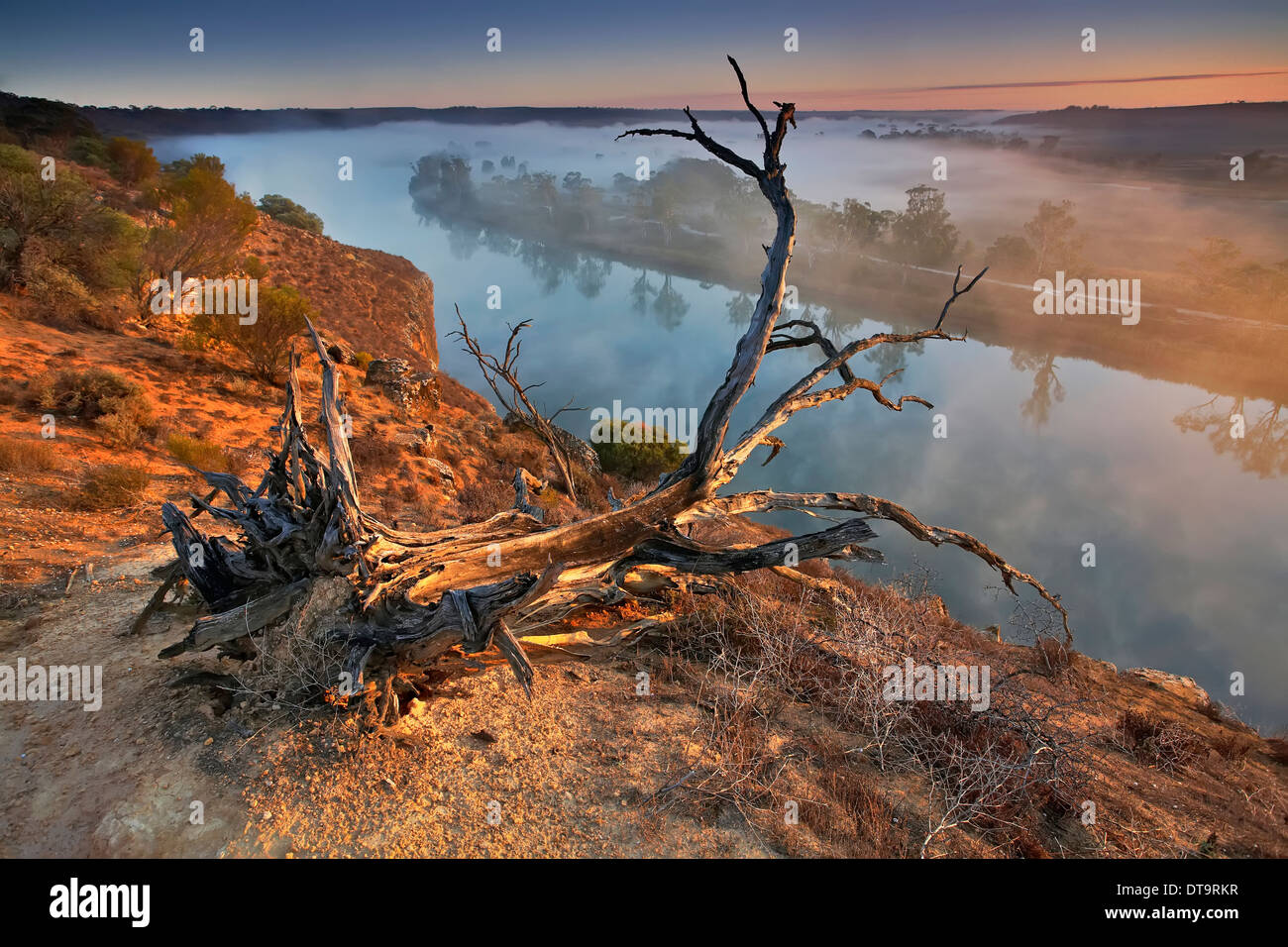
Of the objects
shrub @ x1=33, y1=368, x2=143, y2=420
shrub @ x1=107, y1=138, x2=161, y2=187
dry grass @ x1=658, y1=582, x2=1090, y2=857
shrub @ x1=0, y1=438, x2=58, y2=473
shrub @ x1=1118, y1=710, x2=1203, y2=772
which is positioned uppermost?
shrub @ x1=107, y1=138, x2=161, y2=187

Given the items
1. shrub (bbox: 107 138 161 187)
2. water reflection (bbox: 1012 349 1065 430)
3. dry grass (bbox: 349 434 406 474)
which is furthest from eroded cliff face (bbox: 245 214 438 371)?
water reflection (bbox: 1012 349 1065 430)

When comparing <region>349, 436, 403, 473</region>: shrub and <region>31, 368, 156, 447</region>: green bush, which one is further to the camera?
<region>349, 436, 403, 473</region>: shrub

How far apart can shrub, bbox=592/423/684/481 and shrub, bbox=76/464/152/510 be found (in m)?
11.1

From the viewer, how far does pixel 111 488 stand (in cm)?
773

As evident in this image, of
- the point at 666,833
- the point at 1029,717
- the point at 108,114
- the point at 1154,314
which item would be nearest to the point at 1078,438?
the point at 1154,314

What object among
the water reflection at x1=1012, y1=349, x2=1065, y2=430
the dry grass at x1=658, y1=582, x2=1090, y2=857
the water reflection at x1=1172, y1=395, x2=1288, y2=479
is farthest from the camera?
the water reflection at x1=1012, y1=349, x2=1065, y2=430

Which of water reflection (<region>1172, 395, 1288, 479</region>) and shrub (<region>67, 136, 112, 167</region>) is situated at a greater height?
shrub (<region>67, 136, 112, 167</region>)

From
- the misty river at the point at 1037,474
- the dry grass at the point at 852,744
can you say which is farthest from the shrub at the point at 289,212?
the dry grass at the point at 852,744

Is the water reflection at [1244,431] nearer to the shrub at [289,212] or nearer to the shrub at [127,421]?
the shrub at [127,421]

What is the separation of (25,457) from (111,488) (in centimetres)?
131

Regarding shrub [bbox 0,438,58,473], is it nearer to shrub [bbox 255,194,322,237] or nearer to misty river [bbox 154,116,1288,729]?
misty river [bbox 154,116,1288,729]

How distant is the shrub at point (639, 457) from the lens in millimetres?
17781

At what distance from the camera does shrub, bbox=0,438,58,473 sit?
7709 mm

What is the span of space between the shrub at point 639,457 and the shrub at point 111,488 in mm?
11103
